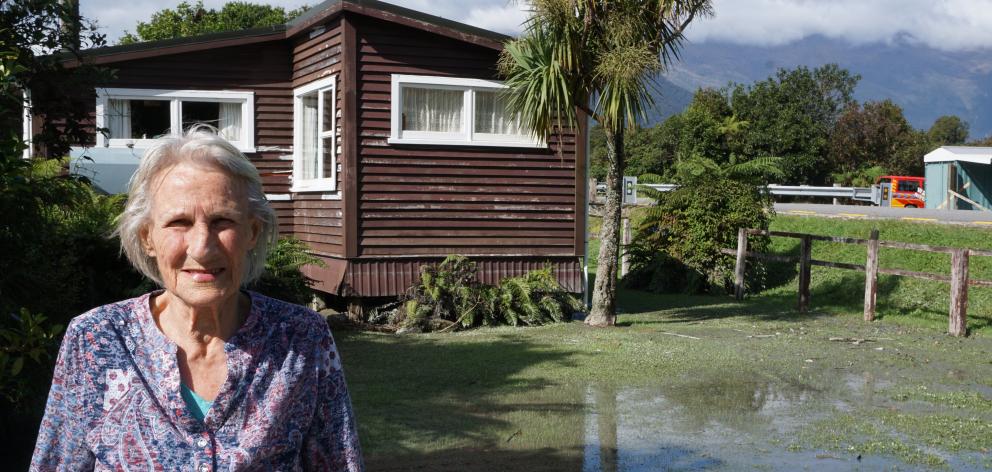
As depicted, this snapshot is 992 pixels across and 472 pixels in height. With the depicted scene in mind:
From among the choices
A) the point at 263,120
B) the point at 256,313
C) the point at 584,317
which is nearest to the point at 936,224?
the point at 584,317

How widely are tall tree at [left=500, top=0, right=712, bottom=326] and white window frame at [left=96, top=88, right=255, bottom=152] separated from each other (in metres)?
4.63

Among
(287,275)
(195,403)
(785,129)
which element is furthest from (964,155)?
(195,403)

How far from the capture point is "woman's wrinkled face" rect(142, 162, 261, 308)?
2746mm

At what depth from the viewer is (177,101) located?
48.3 feet

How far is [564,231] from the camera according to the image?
14312 mm

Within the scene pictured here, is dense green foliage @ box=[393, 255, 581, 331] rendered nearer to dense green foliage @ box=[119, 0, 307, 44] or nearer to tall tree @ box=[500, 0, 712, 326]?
tall tree @ box=[500, 0, 712, 326]

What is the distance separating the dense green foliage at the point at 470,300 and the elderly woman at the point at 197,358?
9867 mm

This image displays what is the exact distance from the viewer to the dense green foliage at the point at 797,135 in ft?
170

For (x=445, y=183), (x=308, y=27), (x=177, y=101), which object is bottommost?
(x=445, y=183)

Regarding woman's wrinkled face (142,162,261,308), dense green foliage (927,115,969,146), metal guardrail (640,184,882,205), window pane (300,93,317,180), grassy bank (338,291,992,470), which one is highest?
dense green foliage (927,115,969,146)

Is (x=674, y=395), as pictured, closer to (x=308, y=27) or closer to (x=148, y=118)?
(x=308, y=27)

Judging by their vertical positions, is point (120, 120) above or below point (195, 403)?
above

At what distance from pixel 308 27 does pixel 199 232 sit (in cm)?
1190

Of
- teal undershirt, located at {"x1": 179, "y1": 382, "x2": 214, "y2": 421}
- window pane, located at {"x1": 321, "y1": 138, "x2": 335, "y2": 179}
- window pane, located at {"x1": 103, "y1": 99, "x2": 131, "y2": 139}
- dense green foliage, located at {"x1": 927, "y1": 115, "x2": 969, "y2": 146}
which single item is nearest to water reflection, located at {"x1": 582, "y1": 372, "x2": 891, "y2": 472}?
teal undershirt, located at {"x1": 179, "y1": 382, "x2": 214, "y2": 421}
